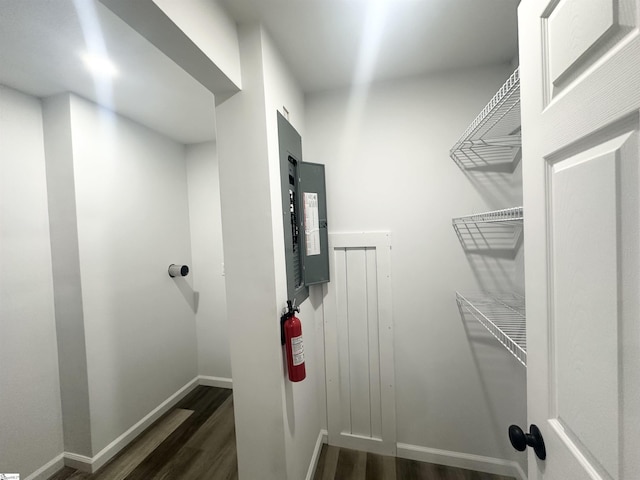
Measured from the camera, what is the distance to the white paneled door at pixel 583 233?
1.28 ft

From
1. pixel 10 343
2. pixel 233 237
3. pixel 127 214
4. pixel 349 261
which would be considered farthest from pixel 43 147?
pixel 349 261

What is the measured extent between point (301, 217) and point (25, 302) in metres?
1.81

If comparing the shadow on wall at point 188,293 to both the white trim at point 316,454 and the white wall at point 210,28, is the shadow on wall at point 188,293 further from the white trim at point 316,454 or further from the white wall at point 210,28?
the white wall at point 210,28

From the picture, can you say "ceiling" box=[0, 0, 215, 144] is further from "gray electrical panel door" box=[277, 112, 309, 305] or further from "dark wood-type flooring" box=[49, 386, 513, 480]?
"dark wood-type flooring" box=[49, 386, 513, 480]

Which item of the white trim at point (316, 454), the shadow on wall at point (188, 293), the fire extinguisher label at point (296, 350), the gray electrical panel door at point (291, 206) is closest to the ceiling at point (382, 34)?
the gray electrical panel door at point (291, 206)

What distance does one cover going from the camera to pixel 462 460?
1548 millimetres

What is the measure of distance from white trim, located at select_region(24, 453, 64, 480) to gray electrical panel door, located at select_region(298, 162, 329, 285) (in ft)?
6.78

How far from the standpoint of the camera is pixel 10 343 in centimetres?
144

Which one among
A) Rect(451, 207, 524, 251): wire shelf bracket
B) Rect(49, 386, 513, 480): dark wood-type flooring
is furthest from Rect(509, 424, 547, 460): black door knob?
Rect(49, 386, 513, 480): dark wood-type flooring

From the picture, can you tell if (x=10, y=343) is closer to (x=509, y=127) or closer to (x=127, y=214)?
(x=127, y=214)

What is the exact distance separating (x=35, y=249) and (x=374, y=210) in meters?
2.23

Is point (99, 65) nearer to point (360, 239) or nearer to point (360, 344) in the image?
point (360, 239)

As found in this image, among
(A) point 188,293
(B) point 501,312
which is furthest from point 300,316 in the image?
(A) point 188,293

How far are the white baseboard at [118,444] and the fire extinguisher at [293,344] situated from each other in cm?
165
